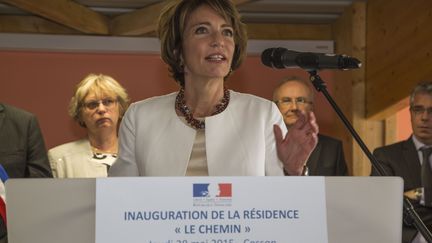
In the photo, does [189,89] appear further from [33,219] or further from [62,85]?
[62,85]

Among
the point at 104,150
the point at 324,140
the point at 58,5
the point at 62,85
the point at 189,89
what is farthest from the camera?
the point at 62,85

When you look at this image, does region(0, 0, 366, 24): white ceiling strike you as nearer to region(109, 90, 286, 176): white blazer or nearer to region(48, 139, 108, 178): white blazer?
region(48, 139, 108, 178): white blazer

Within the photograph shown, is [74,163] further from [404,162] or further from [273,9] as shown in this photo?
[273,9]

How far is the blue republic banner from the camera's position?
133 cm

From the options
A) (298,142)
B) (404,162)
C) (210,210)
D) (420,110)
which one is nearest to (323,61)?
(298,142)

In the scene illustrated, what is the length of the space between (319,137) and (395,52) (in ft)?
5.67

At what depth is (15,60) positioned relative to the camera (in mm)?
6965

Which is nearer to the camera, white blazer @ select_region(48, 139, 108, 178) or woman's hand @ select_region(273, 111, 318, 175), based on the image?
woman's hand @ select_region(273, 111, 318, 175)

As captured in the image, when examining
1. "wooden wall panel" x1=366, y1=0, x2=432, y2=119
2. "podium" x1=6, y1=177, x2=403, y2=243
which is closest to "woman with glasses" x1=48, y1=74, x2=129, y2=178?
"wooden wall panel" x1=366, y1=0, x2=432, y2=119

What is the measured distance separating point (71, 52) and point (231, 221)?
5912 millimetres

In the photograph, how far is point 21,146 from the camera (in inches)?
145

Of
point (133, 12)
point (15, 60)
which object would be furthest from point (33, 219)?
point (15, 60)

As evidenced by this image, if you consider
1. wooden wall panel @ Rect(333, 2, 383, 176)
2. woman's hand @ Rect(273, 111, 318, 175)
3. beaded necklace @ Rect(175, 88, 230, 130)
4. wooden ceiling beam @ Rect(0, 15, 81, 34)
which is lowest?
woman's hand @ Rect(273, 111, 318, 175)

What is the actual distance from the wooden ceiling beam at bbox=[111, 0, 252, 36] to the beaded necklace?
4.07m
